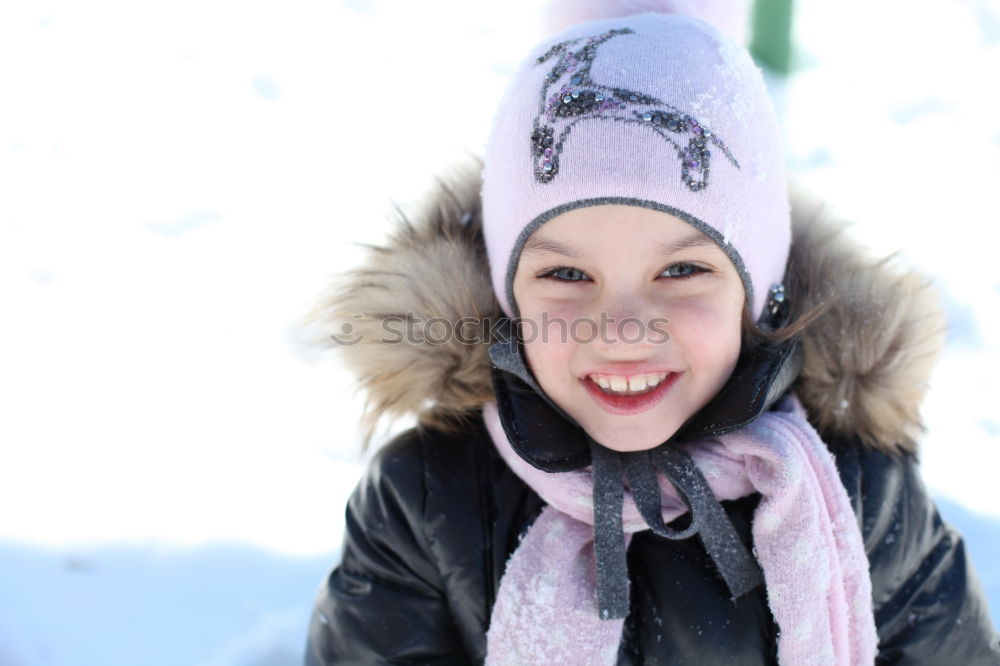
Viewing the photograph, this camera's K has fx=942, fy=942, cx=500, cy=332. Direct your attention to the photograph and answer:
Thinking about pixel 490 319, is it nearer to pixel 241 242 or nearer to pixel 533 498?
pixel 533 498

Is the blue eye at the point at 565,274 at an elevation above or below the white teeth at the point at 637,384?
above

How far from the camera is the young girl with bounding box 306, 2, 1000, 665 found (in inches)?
43.8

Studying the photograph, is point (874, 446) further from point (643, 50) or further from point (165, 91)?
point (165, 91)

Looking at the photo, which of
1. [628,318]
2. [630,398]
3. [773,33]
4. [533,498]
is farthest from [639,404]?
[773,33]

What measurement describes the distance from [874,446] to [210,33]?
259 centimetres

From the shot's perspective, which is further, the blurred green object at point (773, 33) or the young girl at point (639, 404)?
the blurred green object at point (773, 33)

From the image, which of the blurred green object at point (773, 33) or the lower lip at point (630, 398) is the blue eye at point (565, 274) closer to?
the lower lip at point (630, 398)

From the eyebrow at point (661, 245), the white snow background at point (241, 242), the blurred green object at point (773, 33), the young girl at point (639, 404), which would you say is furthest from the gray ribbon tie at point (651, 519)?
the blurred green object at point (773, 33)

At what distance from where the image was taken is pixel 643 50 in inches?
45.0

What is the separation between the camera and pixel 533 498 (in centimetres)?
128

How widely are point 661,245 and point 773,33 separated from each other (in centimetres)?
220

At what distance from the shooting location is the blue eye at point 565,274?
1.15 m

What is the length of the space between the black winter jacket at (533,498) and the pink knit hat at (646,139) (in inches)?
5.1

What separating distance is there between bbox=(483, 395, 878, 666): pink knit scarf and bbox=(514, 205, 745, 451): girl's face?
97 millimetres
